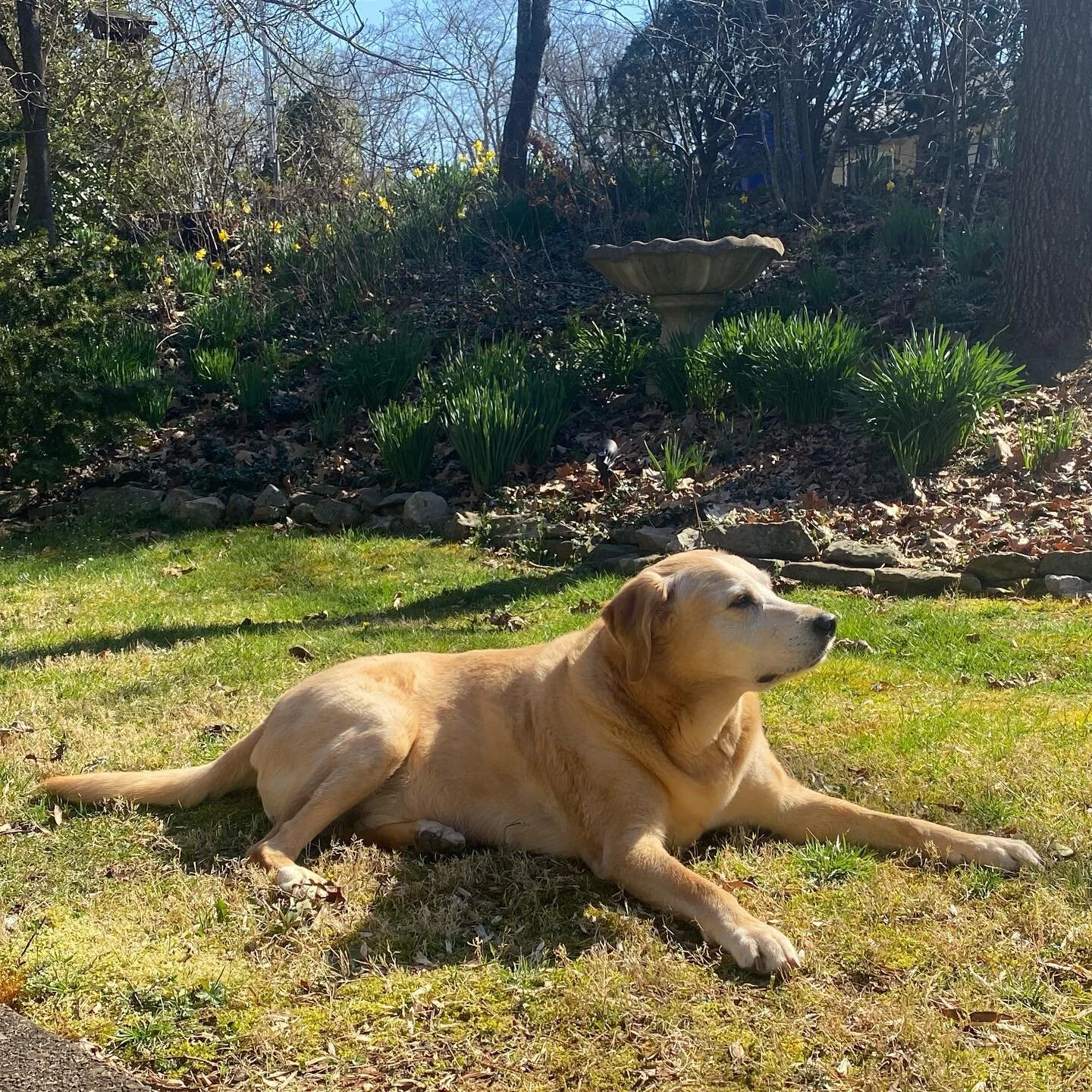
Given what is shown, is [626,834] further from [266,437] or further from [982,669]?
[266,437]

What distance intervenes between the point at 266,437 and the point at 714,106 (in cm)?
767

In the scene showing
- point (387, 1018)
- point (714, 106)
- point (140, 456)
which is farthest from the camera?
point (714, 106)

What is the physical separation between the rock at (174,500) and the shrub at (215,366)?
1498 millimetres

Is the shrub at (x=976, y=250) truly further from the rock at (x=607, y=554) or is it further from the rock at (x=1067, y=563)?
the rock at (x=607, y=554)

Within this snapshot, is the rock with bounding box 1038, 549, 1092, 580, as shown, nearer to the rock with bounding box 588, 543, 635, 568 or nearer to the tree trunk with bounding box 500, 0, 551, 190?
the rock with bounding box 588, 543, 635, 568

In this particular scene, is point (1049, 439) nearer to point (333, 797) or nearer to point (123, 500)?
point (333, 797)

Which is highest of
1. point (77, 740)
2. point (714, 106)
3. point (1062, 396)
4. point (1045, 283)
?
point (714, 106)

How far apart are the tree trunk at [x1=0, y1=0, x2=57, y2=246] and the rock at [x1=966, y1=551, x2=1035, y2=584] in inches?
359

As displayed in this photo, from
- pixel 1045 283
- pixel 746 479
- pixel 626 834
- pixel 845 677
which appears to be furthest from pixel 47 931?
pixel 1045 283

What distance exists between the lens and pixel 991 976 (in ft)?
9.07

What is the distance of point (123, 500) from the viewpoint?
10.3 metres

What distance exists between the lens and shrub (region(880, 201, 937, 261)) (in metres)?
12.3

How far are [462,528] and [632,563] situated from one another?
179 centimetres

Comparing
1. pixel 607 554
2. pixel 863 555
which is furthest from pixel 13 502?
pixel 863 555
